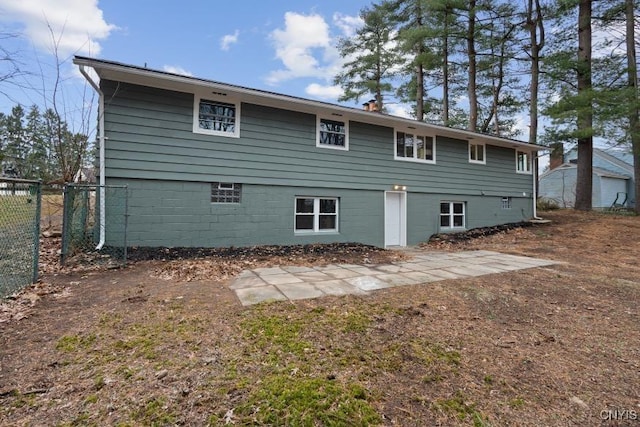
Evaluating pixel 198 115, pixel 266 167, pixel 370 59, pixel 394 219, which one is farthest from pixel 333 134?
pixel 370 59

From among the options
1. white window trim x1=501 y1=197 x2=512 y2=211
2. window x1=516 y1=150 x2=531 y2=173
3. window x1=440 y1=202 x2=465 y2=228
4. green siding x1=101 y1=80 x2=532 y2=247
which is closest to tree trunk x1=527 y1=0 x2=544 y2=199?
window x1=516 y1=150 x2=531 y2=173

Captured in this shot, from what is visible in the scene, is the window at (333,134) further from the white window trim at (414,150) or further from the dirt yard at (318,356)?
the dirt yard at (318,356)

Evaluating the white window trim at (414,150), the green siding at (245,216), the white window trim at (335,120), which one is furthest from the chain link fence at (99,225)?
the white window trim at (414,150)

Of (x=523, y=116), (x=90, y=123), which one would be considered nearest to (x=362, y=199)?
(x=90, y=123)

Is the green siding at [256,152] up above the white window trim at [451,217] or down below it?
above

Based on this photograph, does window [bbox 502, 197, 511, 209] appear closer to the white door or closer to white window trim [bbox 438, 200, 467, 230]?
white window trim [bbox 438, 200, 467, 230]

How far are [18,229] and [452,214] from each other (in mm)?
12236

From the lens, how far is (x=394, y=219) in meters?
10.8

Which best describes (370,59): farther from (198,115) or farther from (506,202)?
(198,115)

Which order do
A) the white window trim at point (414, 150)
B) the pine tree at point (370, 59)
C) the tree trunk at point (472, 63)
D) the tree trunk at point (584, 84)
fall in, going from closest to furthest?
1. the white window trim at point (414, 150)
2. the tree trunk at point (584, 84)
3. the tree trunk at point (472, 63)
4. the pine tree at point (370, 59)

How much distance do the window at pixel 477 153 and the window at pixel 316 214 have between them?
21.8 feet

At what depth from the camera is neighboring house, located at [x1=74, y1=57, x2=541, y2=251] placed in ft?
23.2

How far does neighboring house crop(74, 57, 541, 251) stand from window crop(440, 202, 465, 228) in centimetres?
4

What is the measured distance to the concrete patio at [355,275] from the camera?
468 cm
